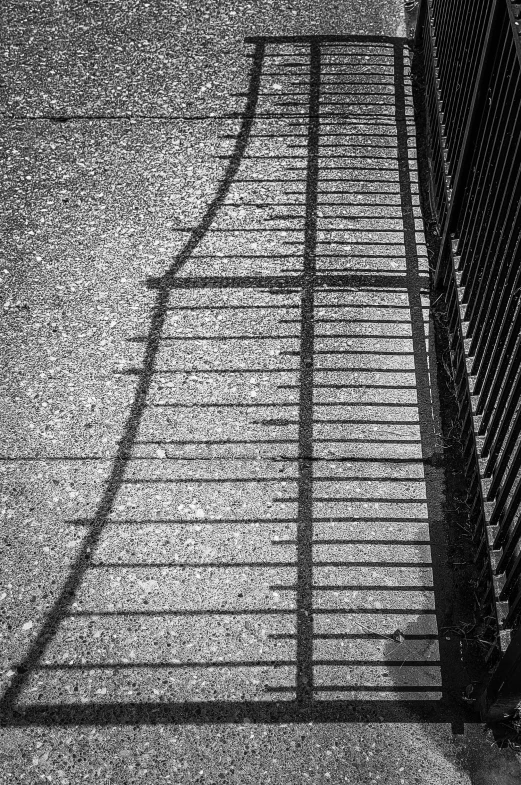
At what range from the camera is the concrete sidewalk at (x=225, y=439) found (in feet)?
11.6

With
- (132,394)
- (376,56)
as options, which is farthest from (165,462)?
(376,56)

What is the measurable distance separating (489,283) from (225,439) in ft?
5.26

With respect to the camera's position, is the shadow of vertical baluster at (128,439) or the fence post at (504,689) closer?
the fence post at (504,689)

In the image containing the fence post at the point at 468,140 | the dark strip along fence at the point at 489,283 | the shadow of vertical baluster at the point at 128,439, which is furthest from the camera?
the fence post at the point at 468,140

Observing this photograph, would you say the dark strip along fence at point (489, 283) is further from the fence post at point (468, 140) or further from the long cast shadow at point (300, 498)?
the long cast shadow at point (300, 498)

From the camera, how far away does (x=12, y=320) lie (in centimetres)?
529

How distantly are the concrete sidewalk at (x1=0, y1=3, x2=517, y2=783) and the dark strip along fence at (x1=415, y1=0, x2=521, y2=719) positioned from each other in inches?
11.7


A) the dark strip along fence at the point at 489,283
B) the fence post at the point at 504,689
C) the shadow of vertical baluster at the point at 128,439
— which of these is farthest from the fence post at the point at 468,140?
the fence post at the point at 504,689

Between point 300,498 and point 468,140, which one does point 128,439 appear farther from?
point 468,140

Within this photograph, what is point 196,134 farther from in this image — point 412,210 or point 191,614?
point 191,614

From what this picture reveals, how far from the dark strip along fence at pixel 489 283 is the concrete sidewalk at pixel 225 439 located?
0.30 m

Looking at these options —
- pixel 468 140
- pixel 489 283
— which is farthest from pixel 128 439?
pixel 468 140

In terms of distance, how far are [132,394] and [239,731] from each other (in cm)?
205

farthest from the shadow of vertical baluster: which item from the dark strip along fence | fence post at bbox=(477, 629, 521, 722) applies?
fence post at bbox=(477, 629, 521, 722)
